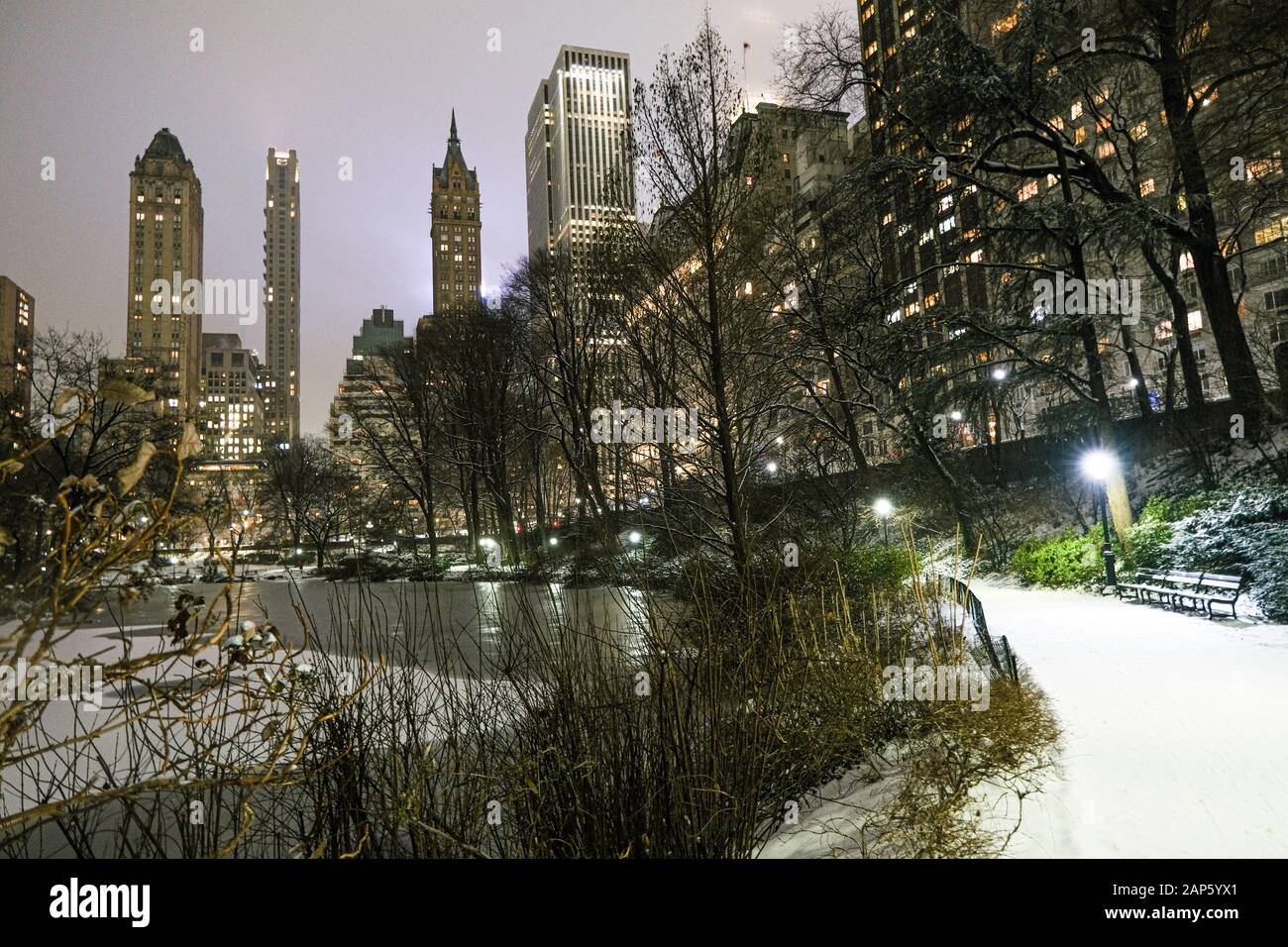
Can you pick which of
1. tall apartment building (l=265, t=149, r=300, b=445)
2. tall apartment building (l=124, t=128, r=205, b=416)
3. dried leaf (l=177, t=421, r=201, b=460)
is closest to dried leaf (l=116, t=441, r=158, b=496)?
dried leaf (l=177, t=421, r=201, b=460)

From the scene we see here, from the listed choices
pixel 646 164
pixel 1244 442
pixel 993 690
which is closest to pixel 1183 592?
pixel 1244 442

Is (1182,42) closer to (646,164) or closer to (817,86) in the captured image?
(817,86)

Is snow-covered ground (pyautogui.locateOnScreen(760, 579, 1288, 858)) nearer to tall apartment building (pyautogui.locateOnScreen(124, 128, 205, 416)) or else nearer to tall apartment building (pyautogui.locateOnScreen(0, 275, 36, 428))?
tall apartment building (pyautogui.locateOnScreen(124, 128, 205, 416))

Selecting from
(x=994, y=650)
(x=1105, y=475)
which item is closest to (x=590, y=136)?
(x=994, y=650)

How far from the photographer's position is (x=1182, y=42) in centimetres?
975

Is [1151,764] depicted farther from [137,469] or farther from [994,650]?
[137,469]

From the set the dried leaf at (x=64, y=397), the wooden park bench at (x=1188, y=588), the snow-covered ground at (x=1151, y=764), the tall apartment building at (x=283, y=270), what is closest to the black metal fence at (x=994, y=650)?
the snow-covered ground at (x=1151, y=764)

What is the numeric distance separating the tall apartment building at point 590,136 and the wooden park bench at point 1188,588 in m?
7.56

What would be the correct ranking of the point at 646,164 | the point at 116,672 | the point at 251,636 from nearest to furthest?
the point at 116,672, the point at 251,636, the point at 646,164

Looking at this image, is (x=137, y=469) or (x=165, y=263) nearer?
(x=137, y=469)

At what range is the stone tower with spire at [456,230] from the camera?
67.7 m

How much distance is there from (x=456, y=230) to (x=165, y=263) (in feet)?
249

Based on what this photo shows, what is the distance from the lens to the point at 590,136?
7.07 metres
